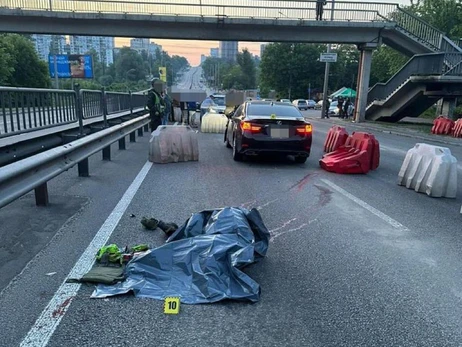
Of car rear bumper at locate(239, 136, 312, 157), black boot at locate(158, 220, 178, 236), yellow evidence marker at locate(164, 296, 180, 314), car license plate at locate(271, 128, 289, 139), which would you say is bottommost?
yellow evidence marker at locate(164, 296, 180, 314)

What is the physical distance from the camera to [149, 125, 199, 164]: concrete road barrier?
10039 mm

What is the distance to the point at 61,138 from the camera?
7.87m

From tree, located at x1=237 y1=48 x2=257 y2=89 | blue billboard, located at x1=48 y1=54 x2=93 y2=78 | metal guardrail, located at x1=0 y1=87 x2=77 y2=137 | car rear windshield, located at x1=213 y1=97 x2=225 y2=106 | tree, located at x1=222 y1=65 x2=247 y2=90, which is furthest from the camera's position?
tree, located at x1=237 y1=48 x2=257 y2=89

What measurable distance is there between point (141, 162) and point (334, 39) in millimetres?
22720

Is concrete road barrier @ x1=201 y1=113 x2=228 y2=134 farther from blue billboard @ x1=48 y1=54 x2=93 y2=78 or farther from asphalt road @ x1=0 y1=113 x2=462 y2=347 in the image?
blue billboard @ x1=48 y1=54 x2=93 y2=78

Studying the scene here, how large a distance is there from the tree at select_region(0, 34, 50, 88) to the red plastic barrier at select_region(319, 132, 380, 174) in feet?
145

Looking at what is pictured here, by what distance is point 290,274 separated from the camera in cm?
391

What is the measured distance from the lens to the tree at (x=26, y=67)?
46312mm

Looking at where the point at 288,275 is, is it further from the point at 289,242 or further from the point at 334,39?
the point at 334,39

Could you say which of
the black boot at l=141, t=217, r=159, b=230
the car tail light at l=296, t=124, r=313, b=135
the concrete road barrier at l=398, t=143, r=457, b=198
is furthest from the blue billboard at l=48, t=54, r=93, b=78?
the black boot at l=141, t=217, r=159, b=230

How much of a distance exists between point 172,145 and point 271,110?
2.59m

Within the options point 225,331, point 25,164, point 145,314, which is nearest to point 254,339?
point 225,331

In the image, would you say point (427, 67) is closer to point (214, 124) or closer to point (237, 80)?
point (214, 124)

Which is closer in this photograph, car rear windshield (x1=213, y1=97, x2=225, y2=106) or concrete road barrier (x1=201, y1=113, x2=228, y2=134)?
concrete road barrier (x1=201, y1=113, x2=228, y2=134)
